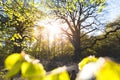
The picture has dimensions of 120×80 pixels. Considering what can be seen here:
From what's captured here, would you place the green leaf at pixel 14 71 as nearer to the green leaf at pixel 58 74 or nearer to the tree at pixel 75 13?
the green leaf at pixel 58 74

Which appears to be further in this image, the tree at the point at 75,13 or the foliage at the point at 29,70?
the tree at the point at 75,13

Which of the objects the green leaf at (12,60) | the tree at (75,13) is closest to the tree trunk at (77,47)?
the tree at (75,13)

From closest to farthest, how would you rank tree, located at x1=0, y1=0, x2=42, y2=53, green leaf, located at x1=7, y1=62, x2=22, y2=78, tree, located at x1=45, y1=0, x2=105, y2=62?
1. green leaf, located at x1=7, y1=62, x2=22, y2=78
2. tree, located at x1=0, y1=0, x2=42, y2=53
3. tree, located at x1=45, y1=0, x2=105, y2=62

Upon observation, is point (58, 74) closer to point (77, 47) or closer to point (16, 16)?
point (16, 16)

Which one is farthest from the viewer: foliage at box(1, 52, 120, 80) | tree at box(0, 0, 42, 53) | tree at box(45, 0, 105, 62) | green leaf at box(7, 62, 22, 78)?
tree at box(45, 0, 105, 62)

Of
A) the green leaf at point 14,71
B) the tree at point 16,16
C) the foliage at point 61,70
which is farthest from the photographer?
the tree at point 16,16

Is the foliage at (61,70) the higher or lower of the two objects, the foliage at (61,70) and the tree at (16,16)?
the lower

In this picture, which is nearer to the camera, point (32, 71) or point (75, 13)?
point (32, 71)

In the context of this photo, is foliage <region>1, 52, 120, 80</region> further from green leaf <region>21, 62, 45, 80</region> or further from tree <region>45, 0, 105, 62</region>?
Result: tree <region>45, 0, 105, 62</region>

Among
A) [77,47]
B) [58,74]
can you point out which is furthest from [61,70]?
[77,47]

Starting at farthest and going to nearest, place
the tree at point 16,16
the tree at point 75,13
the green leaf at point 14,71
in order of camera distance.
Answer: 1. the tree at point 75,13
2. the tree at point 16,16
3. the green leaf at point 14,71

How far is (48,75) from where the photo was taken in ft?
1.27

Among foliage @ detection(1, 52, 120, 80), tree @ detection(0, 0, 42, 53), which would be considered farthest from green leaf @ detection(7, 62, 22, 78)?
tree @ detection(0, 0, 42, 53)

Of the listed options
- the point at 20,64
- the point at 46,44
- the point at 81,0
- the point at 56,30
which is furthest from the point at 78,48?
the point at 20,64
